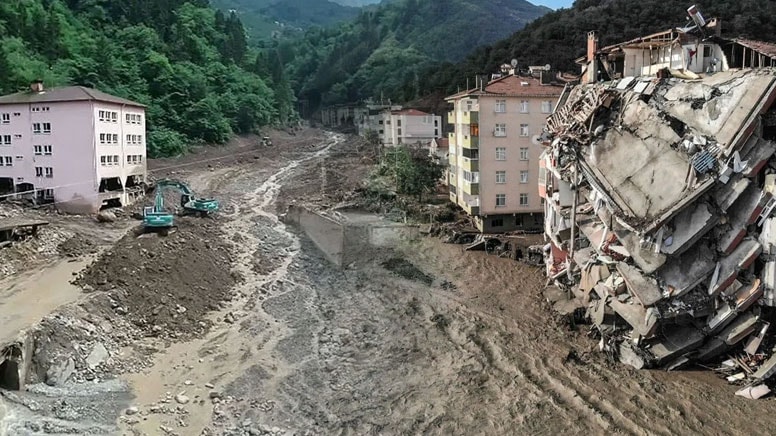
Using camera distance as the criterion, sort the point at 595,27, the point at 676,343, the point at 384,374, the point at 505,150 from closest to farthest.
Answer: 1. the point at 676,343
2. the point at 384,374
3. the point at 505,150
4. the point at 595,27

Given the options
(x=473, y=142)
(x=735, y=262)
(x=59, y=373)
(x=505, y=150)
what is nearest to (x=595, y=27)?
(x=505, y=150)

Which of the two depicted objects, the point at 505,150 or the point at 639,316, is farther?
the point at 505,150

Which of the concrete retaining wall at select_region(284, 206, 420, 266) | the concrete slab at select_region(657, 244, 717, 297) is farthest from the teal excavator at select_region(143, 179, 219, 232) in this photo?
the concrete slab at select_region(657, 244, 717, 297)

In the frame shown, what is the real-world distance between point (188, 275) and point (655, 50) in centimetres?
2636

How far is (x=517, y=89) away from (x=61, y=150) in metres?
31.5

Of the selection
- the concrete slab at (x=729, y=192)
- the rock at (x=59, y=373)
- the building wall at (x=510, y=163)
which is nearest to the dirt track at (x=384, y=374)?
the rock at (x=59, y=373)

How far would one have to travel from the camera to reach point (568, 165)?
28750mm

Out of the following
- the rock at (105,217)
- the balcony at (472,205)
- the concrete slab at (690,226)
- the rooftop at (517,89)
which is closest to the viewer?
the concrete slab at (690,226)

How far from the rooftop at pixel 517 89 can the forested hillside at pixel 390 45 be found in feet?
254

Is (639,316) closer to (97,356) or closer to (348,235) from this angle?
(97,356)

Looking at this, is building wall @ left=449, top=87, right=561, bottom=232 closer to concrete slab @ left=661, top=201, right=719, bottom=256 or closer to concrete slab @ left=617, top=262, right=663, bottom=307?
concrete slab @ left=617, top=262, right=663, bottom=307

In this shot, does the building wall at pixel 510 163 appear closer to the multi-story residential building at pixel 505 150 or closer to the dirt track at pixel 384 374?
the multi-story residential building at pixel 505 150

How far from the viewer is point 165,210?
144 feet

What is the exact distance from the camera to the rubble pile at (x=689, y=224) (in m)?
20.6
